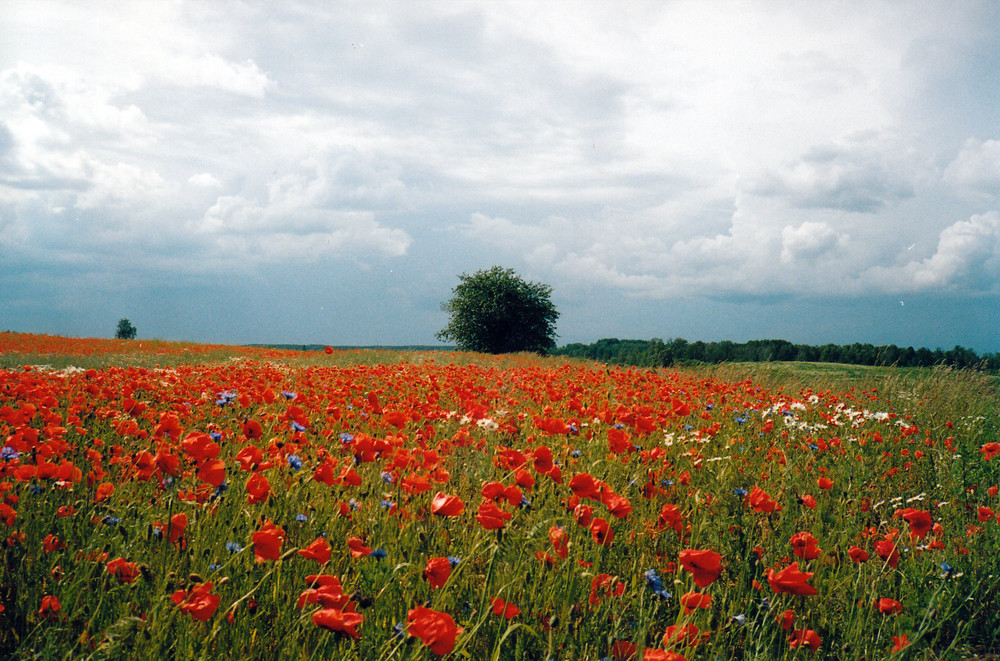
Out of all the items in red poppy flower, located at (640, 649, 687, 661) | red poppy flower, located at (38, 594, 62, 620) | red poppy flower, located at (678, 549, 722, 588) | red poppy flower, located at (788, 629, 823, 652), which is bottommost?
red poppy flower, located at (788, 629, 823, 652)

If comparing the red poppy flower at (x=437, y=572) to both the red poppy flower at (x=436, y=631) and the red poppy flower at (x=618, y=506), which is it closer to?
the red poppy flower at (x=436, y=631)

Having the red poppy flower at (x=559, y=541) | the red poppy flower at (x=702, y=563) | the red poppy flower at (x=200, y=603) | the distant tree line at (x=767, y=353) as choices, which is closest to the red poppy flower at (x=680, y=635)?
the red poppy flower at (x=702, y=563)

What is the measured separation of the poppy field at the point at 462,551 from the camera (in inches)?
71.1

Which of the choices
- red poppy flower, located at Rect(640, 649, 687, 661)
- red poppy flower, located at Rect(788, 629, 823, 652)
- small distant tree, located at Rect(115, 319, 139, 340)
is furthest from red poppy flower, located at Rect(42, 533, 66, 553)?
small distant tree, located at Rect(115, 319, 139, 340)

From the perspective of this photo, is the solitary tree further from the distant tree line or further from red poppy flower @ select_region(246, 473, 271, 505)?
red poppy flower @ select_region(246, 473, 271, 505)

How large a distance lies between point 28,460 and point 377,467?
1807 mm

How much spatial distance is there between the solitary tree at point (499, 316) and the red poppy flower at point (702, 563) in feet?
129

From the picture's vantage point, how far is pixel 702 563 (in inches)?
59.8

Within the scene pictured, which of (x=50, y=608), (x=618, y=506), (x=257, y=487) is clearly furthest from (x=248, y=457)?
(x=618, y=506)

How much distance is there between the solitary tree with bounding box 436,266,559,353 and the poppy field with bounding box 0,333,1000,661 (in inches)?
1445

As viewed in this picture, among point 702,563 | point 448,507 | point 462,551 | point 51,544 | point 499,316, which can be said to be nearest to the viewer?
point 702,563

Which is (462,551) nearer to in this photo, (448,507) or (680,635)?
(448,507)

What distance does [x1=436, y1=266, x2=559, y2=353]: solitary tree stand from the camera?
41.4m

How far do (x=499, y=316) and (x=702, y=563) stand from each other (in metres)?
39.6
